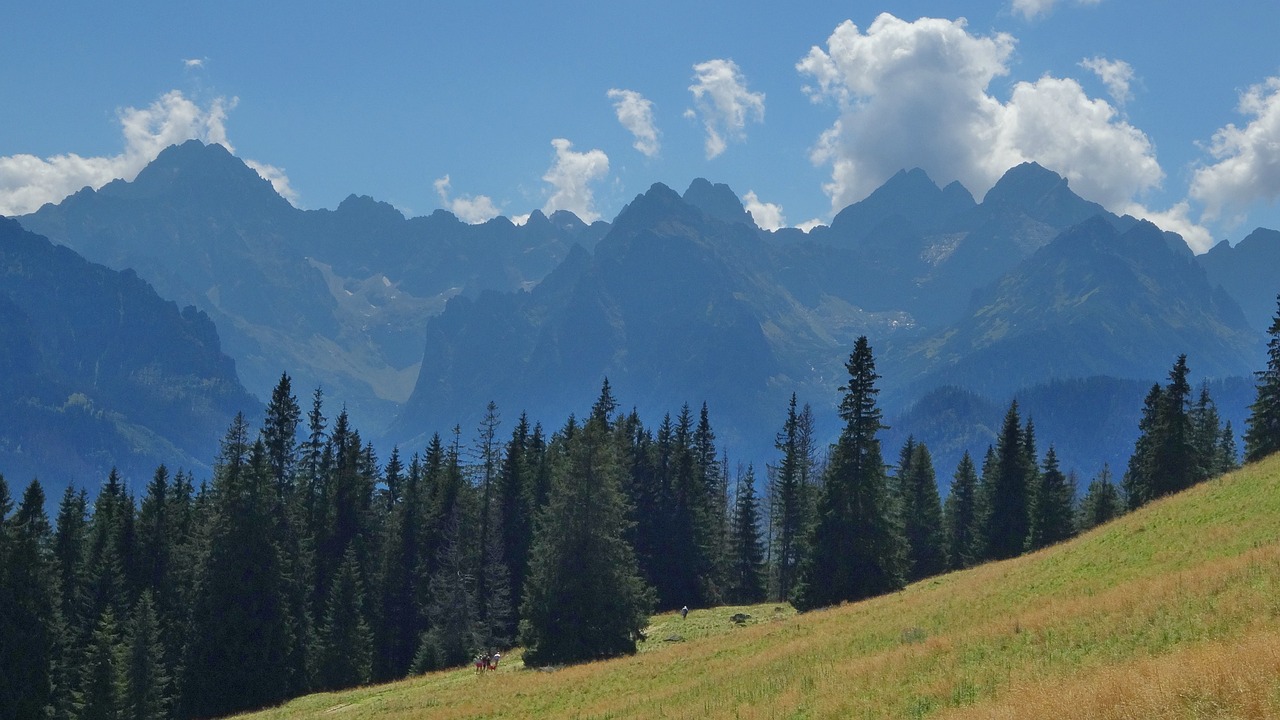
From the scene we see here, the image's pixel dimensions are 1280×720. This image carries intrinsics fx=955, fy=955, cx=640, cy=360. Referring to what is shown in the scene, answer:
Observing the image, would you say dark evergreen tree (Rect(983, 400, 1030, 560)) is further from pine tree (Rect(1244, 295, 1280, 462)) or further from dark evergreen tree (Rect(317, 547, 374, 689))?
dark evergreen tree (Rect(317, 547, 374, 689))

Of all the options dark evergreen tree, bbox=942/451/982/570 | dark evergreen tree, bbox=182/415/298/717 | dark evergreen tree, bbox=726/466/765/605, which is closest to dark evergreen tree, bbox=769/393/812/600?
dark evergreen tree, bbox=726/466/765/605

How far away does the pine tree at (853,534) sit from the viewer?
56.3 m

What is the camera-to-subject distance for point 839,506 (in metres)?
58.2

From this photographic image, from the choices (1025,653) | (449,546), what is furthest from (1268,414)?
(1025,653)

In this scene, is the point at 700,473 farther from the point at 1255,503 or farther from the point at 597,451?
Result: the point at 1255,503

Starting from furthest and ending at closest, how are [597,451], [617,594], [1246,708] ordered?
[597,451] → [617,594] → [1246,708]

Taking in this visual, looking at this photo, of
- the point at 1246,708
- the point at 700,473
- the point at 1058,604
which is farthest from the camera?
the point at 700,473

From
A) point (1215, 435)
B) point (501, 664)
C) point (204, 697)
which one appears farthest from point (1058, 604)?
point (1215, 435)

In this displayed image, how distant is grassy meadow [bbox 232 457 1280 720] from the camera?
51.8 feet

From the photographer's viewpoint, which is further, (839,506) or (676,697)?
(839,506)

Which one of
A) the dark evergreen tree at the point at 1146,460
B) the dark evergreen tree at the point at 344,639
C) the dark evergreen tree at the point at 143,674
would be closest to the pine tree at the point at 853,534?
the dark evergreen tree at the point at 1146,460

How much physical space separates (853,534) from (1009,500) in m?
31.1

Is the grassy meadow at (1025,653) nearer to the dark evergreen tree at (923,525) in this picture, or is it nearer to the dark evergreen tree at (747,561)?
the dark evergreen tree at (923,525)

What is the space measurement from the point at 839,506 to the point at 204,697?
38.7 metres
